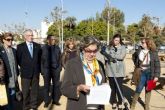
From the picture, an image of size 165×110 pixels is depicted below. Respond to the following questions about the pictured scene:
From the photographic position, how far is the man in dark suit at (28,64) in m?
9.05

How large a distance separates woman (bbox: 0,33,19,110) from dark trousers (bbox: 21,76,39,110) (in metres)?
1.53

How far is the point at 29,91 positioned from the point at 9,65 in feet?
7.34

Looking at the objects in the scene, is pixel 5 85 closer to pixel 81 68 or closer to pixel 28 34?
pixel 28 34

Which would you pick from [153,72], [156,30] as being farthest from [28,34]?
[156,30]

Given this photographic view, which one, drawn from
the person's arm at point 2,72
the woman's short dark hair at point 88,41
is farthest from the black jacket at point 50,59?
the woman's short dark hair at point 88,41

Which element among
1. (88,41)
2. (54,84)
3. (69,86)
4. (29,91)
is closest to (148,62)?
(54,84)

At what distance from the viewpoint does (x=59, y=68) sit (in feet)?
34.2

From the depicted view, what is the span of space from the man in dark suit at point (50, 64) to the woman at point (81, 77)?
19.7ft

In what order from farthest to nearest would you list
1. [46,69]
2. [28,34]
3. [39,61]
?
[46,69]
[39,61]
[28,34]

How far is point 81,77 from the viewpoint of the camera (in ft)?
13.2

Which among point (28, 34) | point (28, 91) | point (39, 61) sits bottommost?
point (28, 91)

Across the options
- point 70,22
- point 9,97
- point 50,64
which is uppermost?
point 70,22

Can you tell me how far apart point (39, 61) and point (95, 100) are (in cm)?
560

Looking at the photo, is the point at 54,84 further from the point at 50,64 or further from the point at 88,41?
the point at 88,41
